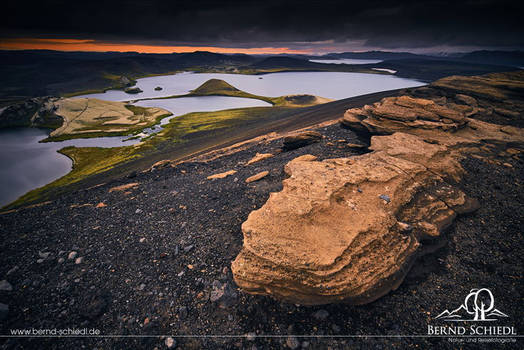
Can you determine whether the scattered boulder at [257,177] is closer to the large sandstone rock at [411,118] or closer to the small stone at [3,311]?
the large sandstone rock at [411,118]

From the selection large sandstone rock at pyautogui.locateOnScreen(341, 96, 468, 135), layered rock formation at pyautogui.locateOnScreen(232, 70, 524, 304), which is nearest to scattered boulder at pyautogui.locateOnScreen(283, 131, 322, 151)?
large sandstone rock at pyautogui.locateOnScreen(341, 96, 468, 135)

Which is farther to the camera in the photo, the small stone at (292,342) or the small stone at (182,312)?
the small stone at (182,312)

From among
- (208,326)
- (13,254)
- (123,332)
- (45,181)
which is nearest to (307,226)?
(208,326)

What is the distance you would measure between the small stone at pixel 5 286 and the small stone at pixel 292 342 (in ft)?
33.7

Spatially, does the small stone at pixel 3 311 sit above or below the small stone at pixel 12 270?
above

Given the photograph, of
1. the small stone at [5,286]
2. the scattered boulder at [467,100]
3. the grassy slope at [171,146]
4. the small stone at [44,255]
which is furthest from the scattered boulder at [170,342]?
the scattered boulder at [467,100]

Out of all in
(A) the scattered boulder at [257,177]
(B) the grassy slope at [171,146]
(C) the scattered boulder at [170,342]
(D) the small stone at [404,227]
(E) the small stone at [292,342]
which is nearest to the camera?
(E) the small stone at [292,342]

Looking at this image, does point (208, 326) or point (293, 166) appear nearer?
point (208, 326)

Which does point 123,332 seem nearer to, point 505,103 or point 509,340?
point 509,340

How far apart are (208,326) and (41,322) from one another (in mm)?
5460

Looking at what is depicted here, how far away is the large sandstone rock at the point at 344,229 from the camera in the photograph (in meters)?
6.18

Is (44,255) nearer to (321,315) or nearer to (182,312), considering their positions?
(182,312)

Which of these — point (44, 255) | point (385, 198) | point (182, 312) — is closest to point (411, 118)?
point (385, 198)

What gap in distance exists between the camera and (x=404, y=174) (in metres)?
9.22
